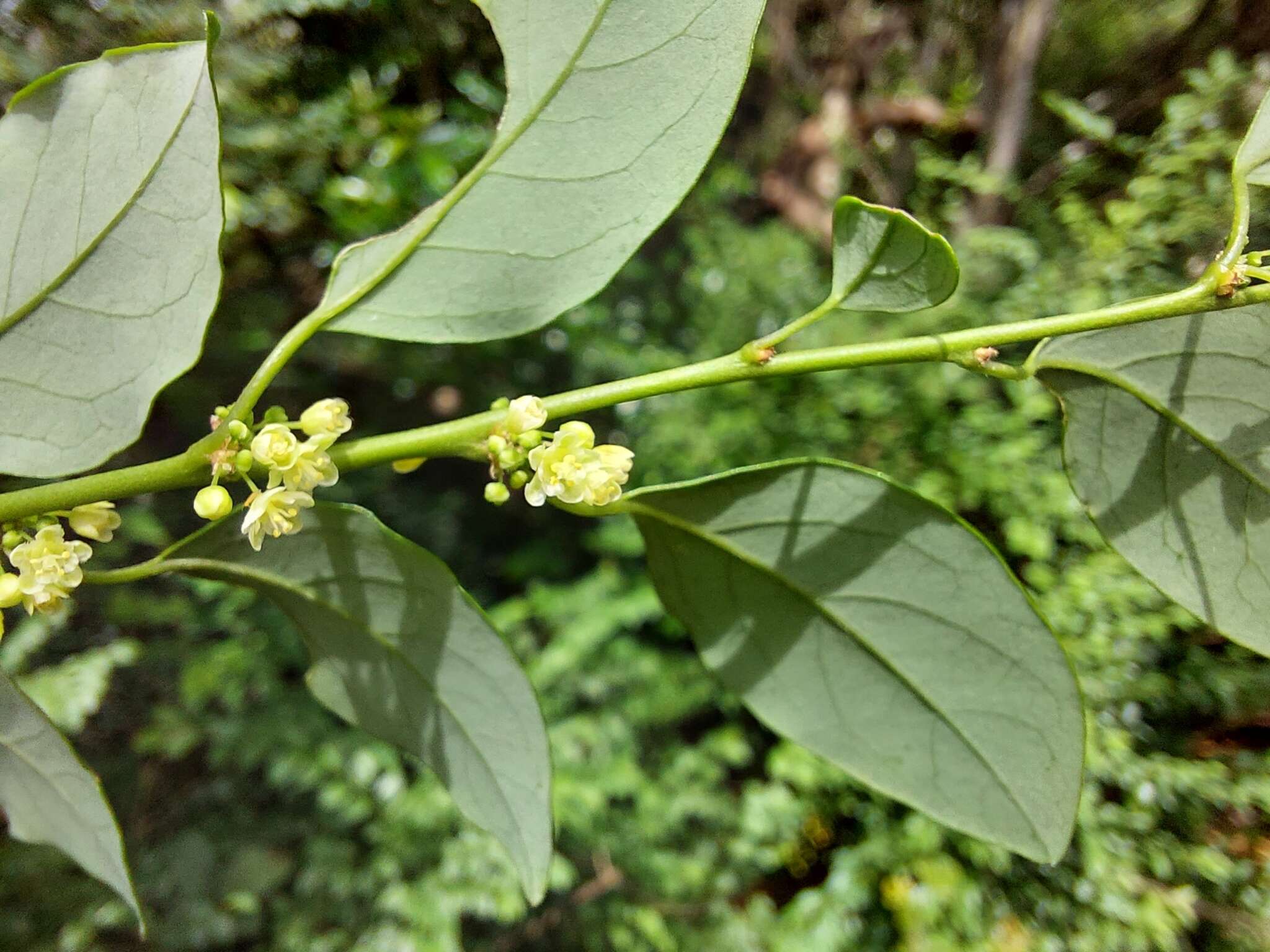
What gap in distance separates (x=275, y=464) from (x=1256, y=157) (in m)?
0.55

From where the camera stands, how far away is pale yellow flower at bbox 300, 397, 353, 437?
41 centimetres

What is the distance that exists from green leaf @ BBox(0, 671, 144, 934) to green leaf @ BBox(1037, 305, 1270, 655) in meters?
0.63

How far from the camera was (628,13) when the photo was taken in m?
0.42

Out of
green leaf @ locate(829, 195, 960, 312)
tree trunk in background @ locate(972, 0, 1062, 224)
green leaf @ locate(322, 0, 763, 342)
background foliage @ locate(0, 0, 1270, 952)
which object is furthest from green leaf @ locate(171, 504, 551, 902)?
tree trunk in background @ locate(972, 0, 1062, 224)

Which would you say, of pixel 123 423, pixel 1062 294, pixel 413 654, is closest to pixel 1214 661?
pixel 1062 294

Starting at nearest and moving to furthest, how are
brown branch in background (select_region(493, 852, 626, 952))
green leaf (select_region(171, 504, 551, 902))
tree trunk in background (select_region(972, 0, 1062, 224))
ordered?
green leaf (select_region(171, 504, 551, 902)) → brown branch in background (select_region(493, 852, 626, 952)) → tree trunk in background (select_region(972, 0, 1062, 224))

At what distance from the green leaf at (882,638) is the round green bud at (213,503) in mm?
235

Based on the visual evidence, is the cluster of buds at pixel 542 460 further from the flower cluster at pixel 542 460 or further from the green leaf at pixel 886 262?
the green leaf at pixel 886 262

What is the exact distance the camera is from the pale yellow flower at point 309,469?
15.7 inches

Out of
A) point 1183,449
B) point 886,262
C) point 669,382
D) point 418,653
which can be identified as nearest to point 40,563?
point 418,653

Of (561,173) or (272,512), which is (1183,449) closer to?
(561,173)

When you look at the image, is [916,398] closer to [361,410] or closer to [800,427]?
[800,427]

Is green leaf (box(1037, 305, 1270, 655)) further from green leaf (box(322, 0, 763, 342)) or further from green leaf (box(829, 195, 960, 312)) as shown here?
green leaf (box(322, 0, 763, 342))

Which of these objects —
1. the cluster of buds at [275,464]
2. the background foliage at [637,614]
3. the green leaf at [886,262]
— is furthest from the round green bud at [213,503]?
the background foliage at [637,614]
